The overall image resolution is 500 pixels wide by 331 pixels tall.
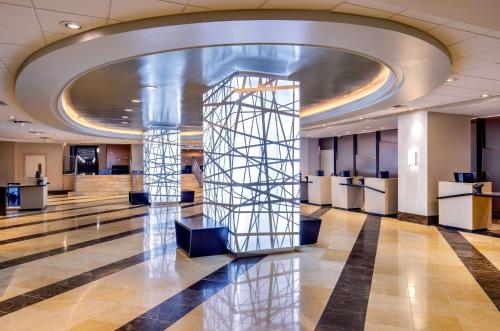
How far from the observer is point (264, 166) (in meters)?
6.37

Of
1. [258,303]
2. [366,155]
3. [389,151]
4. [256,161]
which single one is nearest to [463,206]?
[256,161]

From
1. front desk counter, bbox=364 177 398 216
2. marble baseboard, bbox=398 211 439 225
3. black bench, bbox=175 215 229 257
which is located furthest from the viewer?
front desk counter, bbox=364 177 398 216

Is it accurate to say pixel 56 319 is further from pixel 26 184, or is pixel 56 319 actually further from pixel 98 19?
pixel 26 184

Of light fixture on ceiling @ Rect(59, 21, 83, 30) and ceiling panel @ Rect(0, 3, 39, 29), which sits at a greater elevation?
ceiling panel @ Rect(0, 3, 39, 29)

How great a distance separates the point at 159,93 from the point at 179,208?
6.12m

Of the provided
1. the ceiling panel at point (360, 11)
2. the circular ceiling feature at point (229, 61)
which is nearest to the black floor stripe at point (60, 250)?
the circular ceiling feature at point (229, 61)

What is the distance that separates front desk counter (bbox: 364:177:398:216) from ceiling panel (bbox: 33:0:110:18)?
994 centimetres

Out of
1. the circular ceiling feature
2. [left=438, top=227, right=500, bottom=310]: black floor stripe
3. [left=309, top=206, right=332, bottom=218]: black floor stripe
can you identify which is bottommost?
[left=438, top=227, right=500, bottom=310]: black floor stripe

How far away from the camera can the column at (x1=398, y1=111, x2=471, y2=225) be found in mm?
9812

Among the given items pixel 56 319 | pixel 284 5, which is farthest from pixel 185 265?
pixel 284 5

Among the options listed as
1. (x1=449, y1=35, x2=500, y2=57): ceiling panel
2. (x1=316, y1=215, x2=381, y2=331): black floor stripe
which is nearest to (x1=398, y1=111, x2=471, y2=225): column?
A: (x1=316, y1=215, x2=381, y2=331): black floor stripe

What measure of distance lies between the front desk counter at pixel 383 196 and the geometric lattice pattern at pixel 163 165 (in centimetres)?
770

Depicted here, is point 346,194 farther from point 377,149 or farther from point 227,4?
point 227,4

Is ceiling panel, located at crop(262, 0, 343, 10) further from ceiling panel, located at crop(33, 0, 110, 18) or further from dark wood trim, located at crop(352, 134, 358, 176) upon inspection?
dark wood trim, located at crop(352, 134, 358, 176)
